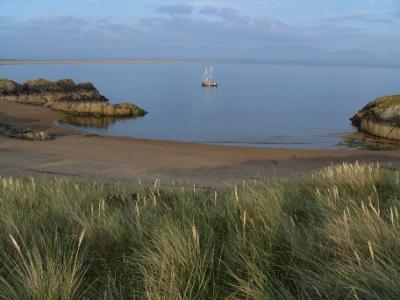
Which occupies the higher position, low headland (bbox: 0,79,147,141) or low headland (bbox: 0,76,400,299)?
low headland (bbox: 0,76,400,299)

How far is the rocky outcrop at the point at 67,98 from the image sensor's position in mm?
48625

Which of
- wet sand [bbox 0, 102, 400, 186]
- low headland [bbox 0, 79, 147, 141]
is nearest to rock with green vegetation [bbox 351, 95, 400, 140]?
wet sand [bbox 0, 102, 400, 186]

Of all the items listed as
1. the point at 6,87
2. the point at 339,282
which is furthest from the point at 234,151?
the point at 6,87

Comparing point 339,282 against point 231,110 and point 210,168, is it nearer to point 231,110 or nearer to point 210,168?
point 210,168

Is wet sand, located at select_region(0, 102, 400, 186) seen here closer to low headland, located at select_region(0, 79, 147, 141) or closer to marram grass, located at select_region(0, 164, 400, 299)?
marram grass, located at select_region(0, 164, 400, 299)

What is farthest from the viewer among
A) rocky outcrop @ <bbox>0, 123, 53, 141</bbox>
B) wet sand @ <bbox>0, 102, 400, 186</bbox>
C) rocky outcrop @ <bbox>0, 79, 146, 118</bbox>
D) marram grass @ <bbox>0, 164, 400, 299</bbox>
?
rocky outcrop @ <bbox>0, 79, 146, 118</bbox>

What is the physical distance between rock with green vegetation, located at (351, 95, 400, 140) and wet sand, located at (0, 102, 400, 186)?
22.9ft

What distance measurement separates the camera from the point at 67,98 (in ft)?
176

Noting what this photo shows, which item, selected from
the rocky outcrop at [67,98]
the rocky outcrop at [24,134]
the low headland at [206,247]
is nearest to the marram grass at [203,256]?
the low headland at [206,247]

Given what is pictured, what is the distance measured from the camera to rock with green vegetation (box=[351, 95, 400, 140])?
3481cm

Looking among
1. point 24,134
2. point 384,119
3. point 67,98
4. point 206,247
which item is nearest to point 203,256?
point 206,247

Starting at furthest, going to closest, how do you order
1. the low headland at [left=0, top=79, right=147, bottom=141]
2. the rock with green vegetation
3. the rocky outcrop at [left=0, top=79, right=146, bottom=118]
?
the rocky outcrop at [left=0, top=79, right=146, bottom=118], the low headland at [left=0, top=79, right=147, bottom=141], the rock with green vegetation

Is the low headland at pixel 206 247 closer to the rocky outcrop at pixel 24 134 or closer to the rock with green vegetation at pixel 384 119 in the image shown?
the rocky outcrop at pixel 24 134

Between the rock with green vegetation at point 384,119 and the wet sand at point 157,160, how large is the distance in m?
6.98
